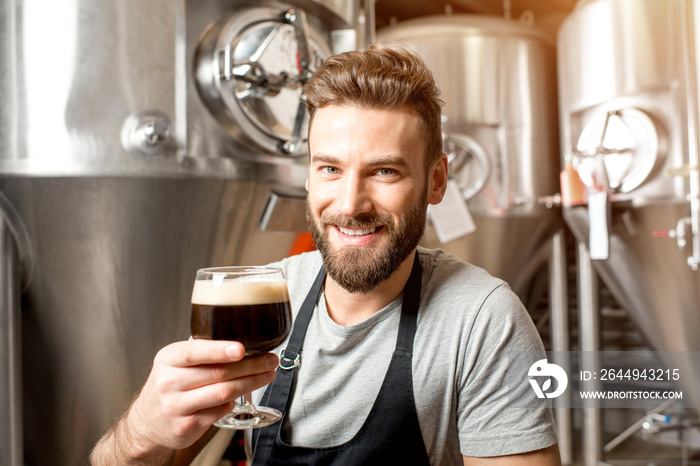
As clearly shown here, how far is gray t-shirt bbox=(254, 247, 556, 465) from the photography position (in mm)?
1223

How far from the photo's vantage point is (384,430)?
1282 mm

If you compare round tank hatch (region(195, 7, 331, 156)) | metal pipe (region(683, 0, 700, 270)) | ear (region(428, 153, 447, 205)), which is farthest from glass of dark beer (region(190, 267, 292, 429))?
metal pipe (region(683, 0, 700, 270))

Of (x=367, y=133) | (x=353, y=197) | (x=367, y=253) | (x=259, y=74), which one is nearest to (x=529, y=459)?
(x=367, y=253)

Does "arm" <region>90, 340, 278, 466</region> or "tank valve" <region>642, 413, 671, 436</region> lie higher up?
"arm" <region>90, 340, 278, 466</region>

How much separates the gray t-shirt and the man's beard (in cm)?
10

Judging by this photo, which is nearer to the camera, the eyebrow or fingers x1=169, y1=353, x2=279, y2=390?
fingers x1=169, y1=353, x2=279, y2=390

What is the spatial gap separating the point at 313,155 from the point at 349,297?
0.34 metres

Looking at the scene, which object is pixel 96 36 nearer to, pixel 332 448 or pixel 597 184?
pixel 332 448

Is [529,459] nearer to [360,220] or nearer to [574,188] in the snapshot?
[360,220]

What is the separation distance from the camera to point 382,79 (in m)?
1.31

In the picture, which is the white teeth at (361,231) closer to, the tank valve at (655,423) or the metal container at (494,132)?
the metal container at (494,132)

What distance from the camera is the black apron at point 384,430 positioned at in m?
1.28

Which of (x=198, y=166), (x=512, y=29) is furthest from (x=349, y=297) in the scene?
(x=512, y=29)

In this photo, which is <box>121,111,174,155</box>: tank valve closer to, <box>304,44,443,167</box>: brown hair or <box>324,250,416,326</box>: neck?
<box>304,44,443,167</box>: brown hair
